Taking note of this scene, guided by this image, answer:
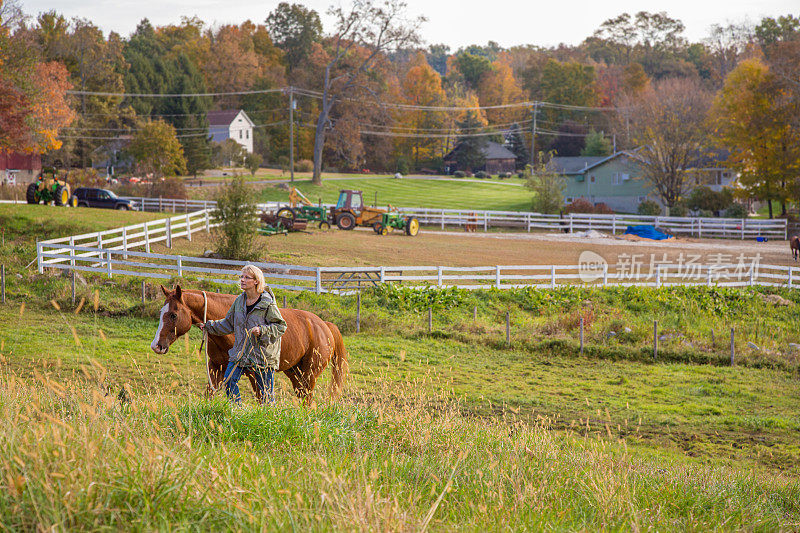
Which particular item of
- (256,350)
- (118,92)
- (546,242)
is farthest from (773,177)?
(118,92)

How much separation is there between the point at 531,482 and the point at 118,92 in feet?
214

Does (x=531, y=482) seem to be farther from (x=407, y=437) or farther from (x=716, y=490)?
(x=716, y=490)

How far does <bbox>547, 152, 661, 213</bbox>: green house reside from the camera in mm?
54000

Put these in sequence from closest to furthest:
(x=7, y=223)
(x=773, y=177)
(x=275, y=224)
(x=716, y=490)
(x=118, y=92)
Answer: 1. (x=716, y=490)
2. (x=7, y=223)
3. (x=275, y=224)
4. (x=773, y=177)
5. (x=118, y=92)

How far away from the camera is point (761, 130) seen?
42812mm

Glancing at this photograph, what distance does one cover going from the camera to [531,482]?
457 cm

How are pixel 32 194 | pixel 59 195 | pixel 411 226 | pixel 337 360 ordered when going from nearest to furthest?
1. pixel 337 360
2. pixel 32 194
3. pixel 411 226
4. pixel 59 195

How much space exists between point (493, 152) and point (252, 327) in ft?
271

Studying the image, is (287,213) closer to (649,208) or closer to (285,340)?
(285,340)

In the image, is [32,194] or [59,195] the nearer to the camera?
[32,194]

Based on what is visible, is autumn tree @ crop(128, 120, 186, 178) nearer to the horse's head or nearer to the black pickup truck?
the black pickup truck

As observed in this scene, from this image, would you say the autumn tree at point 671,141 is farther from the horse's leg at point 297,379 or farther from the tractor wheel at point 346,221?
the horse's leg at point 297,379

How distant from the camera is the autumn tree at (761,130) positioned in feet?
138

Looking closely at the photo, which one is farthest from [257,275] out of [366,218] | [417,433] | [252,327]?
[366,218]
